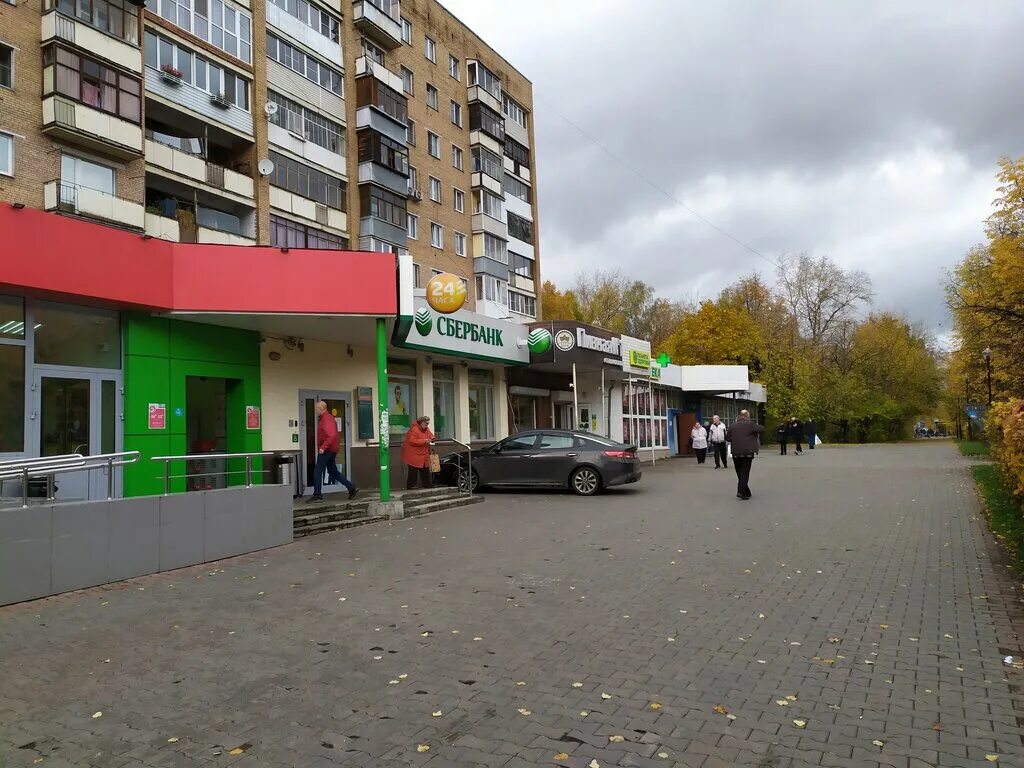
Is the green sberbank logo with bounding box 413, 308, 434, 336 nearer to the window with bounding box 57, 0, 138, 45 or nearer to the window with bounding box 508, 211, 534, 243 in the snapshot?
the window with bounding box 57, 0, 138, 45

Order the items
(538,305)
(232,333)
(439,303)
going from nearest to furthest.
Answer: (232,333)
(439,303)
(538,305)

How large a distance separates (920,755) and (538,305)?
130 ft

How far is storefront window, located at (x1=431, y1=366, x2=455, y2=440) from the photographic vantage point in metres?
20.1

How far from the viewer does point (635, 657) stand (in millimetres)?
5070

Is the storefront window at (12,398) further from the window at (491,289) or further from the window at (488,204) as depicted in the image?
the window at (488,204)

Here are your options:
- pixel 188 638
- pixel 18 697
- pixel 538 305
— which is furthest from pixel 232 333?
pixel 538 305

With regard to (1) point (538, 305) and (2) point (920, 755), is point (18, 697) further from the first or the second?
(1) point (538, 305)

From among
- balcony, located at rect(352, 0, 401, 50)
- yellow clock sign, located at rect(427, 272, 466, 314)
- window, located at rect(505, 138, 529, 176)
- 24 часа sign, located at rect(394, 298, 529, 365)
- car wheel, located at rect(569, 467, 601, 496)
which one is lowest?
car wheel, located at rect(569, 467, 601, 496)

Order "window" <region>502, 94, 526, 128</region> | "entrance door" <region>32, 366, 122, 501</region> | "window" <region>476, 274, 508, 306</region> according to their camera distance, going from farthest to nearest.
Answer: "window" <region>502, 94, 526, 128</region>
"window" <region>476, 274, 508, 306</region>
"entrance door" <region>32, 366, 122, 501</region>

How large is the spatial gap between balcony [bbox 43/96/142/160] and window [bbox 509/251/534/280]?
22709 millimetres

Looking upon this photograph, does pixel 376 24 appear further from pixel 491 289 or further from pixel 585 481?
pixel 585 481

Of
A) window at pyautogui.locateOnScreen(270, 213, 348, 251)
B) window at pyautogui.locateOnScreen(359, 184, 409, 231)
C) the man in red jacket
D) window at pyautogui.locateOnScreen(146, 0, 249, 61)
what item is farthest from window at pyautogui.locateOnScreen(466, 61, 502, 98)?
the man in red jacket

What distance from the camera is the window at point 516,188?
41.2 m

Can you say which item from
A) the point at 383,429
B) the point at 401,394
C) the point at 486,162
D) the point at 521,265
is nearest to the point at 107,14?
the point at 401,394
